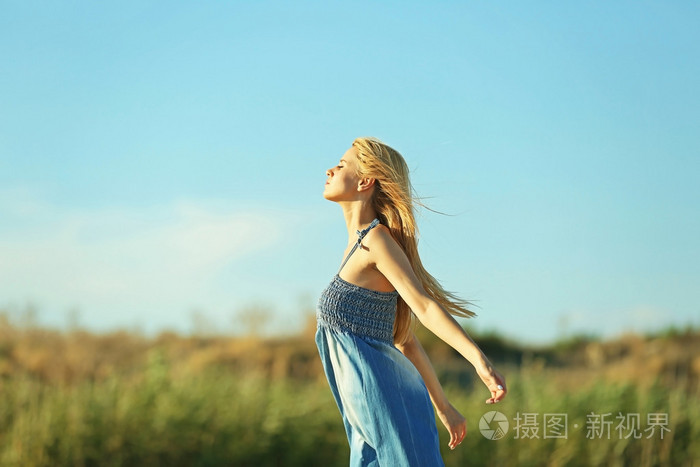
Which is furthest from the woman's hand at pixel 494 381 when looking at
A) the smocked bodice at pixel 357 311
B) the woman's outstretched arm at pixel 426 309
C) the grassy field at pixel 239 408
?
the grassy field at pixel 239 408

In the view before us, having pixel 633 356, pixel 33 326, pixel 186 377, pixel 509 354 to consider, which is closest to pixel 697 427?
pixel 633 356

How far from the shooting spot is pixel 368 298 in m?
2.40

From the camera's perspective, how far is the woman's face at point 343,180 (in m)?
2.51

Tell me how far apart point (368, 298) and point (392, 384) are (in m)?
0.29

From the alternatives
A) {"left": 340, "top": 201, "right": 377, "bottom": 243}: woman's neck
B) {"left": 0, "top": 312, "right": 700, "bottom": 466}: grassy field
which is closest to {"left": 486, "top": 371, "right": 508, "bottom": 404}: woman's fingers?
{"left": 340, "top": 201, "right": 377, "bottom": 243}: woman's neck

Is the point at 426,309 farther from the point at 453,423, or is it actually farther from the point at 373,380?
the point at 453,423

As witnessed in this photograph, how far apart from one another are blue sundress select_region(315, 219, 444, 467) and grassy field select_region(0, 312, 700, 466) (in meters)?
3.76

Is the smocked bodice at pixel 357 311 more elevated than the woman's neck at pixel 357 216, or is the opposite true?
the woman's neck at pixel 357 216
